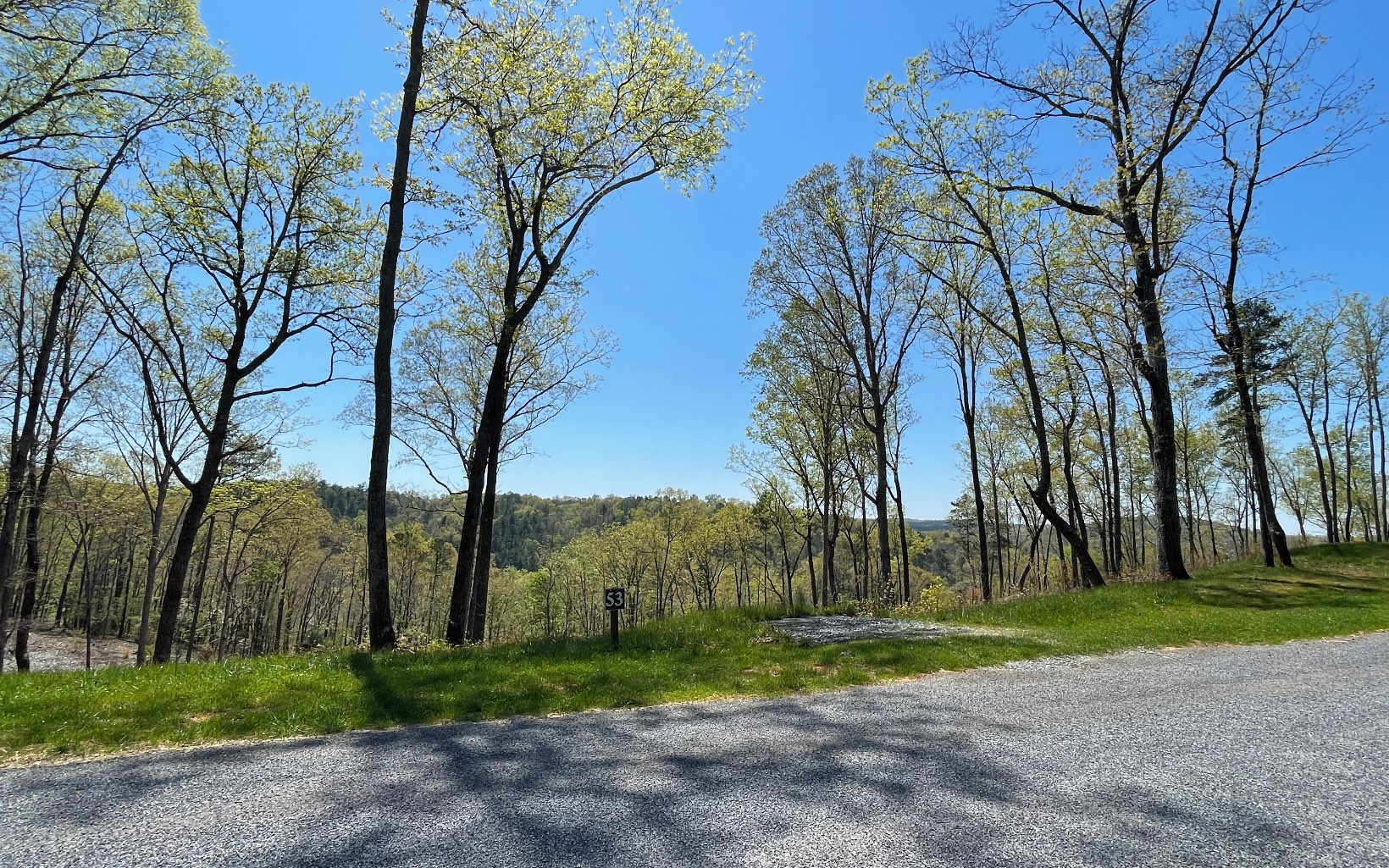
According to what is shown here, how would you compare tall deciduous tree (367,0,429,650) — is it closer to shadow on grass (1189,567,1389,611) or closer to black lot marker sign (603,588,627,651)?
black lot marker sign (603,588,627,651)

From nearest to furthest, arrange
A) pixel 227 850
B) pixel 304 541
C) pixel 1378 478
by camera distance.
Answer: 1. pixel 227 850
2. pixel 1378 478
3. pixel 304 541

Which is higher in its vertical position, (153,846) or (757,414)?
(757,414)

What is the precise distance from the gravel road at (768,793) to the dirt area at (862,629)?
→ 4.94 metres

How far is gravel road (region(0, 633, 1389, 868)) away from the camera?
3.18 m

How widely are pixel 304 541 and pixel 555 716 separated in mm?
45874

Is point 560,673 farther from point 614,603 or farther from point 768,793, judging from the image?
point 768,793

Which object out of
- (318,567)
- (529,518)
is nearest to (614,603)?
(318,567)

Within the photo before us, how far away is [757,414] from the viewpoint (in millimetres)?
28453

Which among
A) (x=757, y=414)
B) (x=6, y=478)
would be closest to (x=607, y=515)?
(x=757, y=414)

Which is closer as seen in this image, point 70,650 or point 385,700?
point 385,700

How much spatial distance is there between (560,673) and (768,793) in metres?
4.39

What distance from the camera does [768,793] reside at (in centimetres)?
392

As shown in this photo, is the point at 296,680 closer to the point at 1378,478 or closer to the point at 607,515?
the point at 1378,478

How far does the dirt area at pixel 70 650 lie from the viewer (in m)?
34.0
